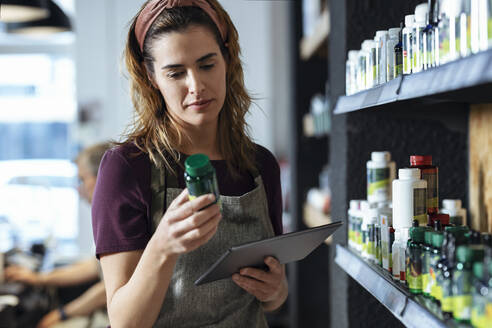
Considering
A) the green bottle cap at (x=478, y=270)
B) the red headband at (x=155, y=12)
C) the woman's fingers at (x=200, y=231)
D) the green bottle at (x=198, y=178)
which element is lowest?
the green bottle cap at (x=478, y=270)

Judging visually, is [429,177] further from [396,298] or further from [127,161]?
[127,161]

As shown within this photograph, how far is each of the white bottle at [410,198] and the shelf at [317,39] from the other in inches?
52.0

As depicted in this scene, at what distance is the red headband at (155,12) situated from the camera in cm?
130

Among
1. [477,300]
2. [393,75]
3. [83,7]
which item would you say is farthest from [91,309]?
[83,7]

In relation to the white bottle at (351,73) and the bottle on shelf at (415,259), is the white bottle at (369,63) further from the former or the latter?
the bottle on shelf at (415,259)

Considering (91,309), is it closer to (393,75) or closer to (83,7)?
(393,75)

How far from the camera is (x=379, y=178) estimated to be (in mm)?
1580

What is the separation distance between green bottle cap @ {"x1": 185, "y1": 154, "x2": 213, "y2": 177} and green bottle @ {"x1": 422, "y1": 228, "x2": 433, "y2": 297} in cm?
46

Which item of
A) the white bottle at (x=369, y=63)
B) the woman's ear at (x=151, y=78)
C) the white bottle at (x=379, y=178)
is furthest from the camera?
the white bottle at (x=379, y=178)

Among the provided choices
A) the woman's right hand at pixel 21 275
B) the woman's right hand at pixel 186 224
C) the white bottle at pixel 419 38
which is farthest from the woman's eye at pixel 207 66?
the woman's right hand at pixel 21 275

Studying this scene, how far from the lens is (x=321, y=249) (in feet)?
11.3

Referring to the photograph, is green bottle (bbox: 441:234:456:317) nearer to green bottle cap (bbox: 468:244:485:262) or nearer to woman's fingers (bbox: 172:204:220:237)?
green bottle cap (bbox: 468:244:485:262)

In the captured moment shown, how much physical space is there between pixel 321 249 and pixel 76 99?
3.56 m

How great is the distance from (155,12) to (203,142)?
1.15 feet
